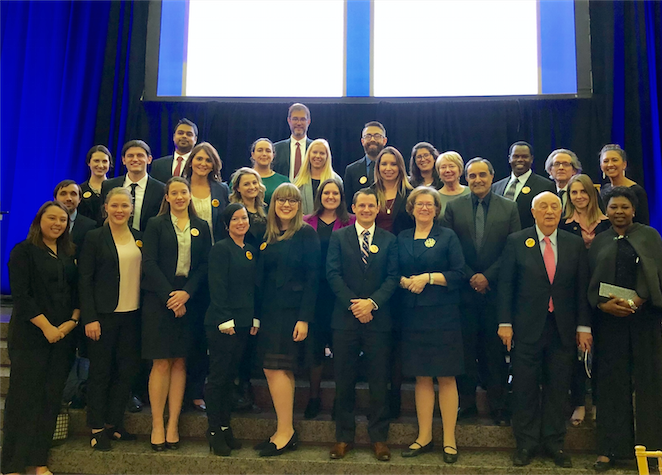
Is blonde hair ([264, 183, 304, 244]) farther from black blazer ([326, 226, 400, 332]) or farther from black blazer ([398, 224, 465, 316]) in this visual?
black blazer ([398, 224, 465, 316])

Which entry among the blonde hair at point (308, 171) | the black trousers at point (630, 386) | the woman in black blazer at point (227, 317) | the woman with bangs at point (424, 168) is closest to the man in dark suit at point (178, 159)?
the blonde hair at point (308, 171)

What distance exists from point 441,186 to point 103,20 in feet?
15.3

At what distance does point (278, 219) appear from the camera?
116 inches

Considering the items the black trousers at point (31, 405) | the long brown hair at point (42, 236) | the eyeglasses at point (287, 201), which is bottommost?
the black trousers at point (31, 405)

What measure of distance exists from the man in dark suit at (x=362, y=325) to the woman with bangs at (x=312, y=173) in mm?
753

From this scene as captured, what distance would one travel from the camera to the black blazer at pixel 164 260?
285cm

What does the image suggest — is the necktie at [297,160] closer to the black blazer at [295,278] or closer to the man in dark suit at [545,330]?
the black blazer at [295,278]

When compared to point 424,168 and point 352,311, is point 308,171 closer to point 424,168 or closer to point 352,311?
point 424,168

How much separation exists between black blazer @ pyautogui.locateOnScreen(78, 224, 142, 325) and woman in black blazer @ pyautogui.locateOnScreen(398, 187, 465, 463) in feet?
5.55

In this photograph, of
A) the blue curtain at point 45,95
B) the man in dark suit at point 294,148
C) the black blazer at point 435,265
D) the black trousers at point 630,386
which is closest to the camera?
the black trousers at point 630,386

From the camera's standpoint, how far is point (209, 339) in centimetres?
282

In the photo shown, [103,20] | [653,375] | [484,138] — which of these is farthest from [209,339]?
[103,20]

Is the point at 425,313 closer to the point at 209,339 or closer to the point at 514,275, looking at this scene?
the point at 514,275

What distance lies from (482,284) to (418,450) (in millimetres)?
1034
